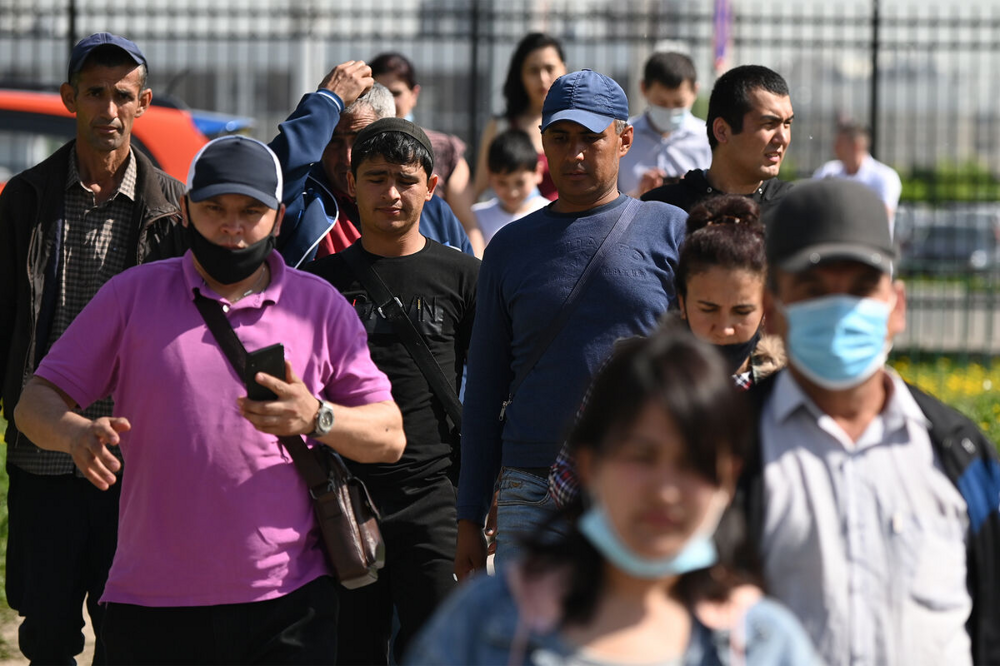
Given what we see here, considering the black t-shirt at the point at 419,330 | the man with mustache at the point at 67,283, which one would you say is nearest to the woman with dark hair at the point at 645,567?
the black t-shirt at the point at 419,330

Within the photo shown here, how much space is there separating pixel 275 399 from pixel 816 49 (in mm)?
11828

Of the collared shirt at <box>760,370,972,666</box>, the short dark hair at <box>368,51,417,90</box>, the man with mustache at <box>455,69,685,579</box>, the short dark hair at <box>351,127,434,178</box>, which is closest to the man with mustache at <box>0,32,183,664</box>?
the short dark hair at <box>351,127,434,178</box>

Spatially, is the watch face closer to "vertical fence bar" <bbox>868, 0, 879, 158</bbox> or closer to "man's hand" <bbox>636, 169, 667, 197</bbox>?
"man's hand" <bbox>636, 169, 667, 197</bbox>

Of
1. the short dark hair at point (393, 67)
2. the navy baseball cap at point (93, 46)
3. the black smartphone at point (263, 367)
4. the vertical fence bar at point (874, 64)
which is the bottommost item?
the black smartphone at point (263, 367)

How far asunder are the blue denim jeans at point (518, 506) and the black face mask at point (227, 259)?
1.03 meters

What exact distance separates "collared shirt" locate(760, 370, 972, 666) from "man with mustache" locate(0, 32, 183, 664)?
2600 millimetres

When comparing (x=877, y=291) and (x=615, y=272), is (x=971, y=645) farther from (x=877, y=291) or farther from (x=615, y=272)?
(x=615, y=272)

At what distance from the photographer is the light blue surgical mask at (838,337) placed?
242 cm

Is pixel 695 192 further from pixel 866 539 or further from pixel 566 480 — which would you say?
pixel 866 539

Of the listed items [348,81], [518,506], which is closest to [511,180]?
[348,81]

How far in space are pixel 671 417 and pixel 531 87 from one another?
5.83m

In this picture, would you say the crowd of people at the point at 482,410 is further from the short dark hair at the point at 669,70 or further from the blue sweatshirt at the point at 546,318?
the short dark hair at the point at 669,70

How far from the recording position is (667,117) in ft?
22.9

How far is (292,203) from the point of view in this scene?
5023mm
